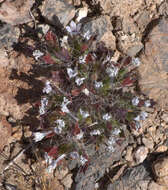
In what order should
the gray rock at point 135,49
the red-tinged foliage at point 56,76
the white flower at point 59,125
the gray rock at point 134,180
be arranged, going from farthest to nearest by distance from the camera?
the gray rock at point 135,49 < the gray rock at point 134,180 < the red-tinged foliage at point 56,76 < the white flower at point 59,125

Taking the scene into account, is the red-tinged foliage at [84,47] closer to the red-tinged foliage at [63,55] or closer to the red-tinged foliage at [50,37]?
the red-tinged foliage at [63,55]

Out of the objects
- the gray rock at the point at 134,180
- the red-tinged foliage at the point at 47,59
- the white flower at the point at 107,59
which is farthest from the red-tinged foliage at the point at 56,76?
the gray rock at the point at 134,180

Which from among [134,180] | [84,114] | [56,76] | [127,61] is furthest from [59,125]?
[134,180]

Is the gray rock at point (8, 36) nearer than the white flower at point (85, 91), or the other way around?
the white flower at point (85, 91)

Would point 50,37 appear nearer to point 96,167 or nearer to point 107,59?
point 107,59

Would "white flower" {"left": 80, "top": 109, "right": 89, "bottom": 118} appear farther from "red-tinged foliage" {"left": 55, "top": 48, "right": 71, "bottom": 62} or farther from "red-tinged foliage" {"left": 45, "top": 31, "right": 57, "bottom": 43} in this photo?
"red-tinged foliage" {"left": 45, "top": 31, "right": 57, "bottom": 43}

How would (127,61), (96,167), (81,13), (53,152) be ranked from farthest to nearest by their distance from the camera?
1. (81,13)
2. (96,167)
3. (127,61)
4. (53,152)

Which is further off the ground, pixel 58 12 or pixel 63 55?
pixel 58 12
